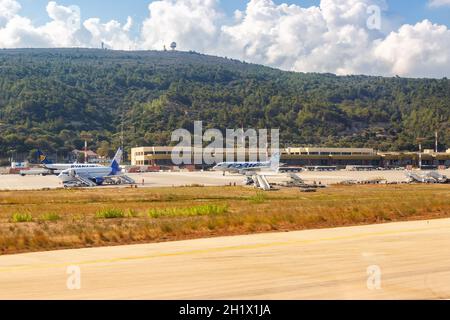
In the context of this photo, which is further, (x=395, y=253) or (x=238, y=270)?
(x=395, y=253)

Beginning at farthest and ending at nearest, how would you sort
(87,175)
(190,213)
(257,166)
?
(257,166), (87,175), (190,213)

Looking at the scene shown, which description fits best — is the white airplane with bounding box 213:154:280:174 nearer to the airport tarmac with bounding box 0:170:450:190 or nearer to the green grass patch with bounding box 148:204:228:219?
the airport tarmac with bounding box 0:170:450:190

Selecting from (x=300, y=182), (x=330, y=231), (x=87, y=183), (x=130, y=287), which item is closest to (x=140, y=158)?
(x=87, y=183)

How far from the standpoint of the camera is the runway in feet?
48.3

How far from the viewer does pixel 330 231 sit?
2853cm

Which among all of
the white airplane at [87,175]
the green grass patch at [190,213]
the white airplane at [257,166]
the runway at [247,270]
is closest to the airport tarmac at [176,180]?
the white airplane at [87,175]

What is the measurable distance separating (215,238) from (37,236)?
7235 mm

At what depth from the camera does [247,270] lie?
17.7m

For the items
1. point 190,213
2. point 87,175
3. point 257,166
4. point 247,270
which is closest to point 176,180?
point 87,175

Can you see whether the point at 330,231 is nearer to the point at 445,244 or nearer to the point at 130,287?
the point at 445,244

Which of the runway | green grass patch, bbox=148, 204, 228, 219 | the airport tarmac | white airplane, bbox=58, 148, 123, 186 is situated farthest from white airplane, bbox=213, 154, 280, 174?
the runway

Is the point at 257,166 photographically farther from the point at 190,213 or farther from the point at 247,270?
the point at 247,270
